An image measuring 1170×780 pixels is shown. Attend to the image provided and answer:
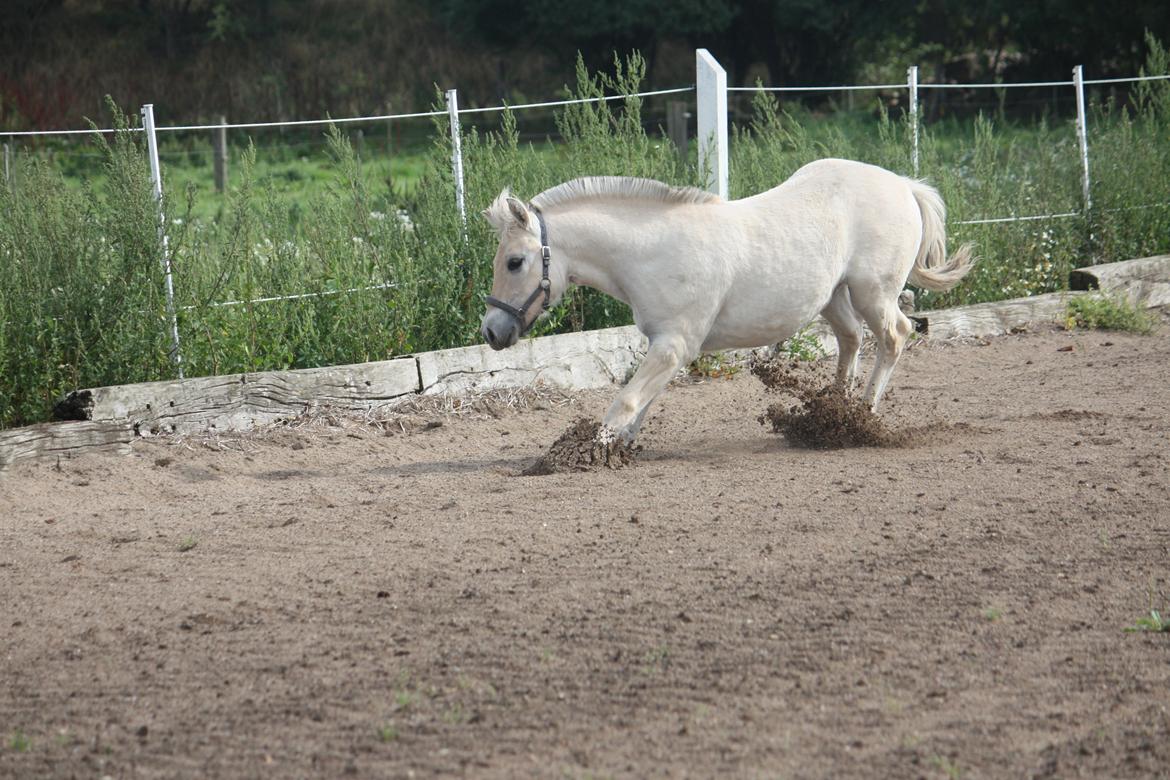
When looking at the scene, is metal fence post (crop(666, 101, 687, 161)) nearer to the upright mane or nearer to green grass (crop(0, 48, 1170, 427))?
green grass (crop(0, 48, 1170, 427))

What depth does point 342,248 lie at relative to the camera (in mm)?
A: 7793

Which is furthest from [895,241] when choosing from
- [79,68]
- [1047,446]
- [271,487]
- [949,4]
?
[79,68]

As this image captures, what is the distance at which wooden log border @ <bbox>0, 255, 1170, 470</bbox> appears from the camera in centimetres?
637

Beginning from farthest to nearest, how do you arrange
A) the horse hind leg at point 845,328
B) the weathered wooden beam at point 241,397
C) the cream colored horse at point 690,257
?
1. the horse hind leg at point 845,328
2. the weathered wooden beam at point 241,397
3. the cream colored horse at point 690,257

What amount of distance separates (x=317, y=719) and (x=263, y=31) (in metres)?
31.7

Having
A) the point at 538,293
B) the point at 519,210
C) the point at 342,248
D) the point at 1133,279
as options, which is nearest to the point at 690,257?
the point at 538,293

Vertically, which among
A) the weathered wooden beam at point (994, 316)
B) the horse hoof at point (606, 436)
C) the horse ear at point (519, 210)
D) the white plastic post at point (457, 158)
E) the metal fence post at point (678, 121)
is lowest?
the horse hoof at point (606, 436)

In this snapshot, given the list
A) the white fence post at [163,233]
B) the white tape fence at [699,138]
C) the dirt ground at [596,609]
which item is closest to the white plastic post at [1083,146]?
the white tape fence at [699,138]

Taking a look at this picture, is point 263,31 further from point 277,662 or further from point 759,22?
point 277,662

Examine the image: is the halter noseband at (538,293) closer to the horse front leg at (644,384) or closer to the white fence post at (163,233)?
the horse front leg at (644,384)

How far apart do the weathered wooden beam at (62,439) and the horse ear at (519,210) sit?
2.30m

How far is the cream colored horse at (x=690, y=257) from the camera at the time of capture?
20.2 feet

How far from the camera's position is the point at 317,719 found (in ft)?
11.0

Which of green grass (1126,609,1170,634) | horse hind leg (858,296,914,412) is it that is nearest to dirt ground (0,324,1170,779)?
green grass (1126,609,1170,634)
